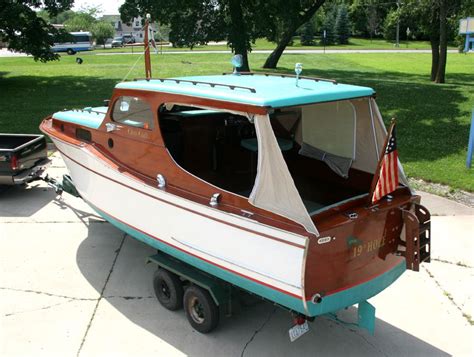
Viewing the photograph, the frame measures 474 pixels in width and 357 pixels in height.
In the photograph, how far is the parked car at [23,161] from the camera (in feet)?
24.3

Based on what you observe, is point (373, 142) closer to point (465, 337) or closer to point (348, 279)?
point (348, 279)

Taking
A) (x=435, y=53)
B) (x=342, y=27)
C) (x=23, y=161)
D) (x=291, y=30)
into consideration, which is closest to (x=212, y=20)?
(x=291, y=30)

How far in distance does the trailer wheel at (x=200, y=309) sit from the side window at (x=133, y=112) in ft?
5.46

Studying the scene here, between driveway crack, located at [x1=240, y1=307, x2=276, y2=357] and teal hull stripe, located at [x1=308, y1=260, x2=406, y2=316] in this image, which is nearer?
teal hull stripe, located at [x1=308, y1=260, x2=406, y2=316]

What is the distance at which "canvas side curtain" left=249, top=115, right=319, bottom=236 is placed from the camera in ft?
12.4

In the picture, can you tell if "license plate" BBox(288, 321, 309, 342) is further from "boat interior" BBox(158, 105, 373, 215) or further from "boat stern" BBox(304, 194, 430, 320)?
"boat interior" BBox(158, 105, 373, 215)

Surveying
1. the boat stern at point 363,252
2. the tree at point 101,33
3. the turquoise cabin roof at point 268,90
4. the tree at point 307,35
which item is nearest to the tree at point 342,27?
the tree at point 307,35

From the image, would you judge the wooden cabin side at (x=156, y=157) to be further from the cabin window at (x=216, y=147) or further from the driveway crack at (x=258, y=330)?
the driveway crack at (x=258, y=330)

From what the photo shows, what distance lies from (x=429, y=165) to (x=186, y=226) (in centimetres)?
676

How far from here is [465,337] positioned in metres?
4.63

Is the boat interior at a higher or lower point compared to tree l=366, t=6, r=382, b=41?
lower

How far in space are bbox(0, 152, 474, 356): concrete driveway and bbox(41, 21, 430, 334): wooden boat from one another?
0.66 meters

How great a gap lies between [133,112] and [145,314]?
81.2 inches

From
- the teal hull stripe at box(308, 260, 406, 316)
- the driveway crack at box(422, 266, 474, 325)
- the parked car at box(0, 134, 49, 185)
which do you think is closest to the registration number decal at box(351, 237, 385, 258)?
the teal hull stripe at box(308, 260, 406, 316)
